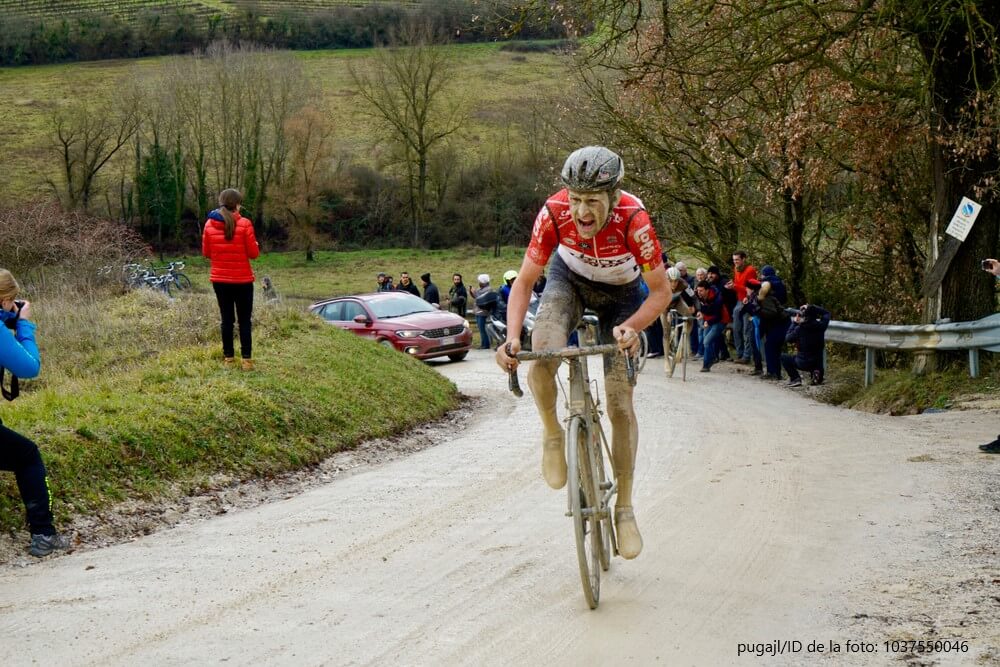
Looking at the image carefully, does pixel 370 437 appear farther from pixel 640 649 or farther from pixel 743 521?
pixel 640 649

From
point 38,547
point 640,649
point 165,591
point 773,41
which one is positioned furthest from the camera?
point 773,41

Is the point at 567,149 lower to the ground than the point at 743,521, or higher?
higher

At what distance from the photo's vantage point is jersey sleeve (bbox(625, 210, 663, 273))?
20.9 ft

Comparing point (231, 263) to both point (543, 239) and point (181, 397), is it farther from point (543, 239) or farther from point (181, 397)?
point (543, 239)

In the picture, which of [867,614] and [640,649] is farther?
[867,614]

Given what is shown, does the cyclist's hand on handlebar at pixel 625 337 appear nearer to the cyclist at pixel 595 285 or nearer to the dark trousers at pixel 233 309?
the cyclist at pixel 595 285

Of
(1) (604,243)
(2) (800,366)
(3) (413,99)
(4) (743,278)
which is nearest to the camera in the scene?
(1) (604,243)

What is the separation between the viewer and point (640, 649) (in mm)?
5566

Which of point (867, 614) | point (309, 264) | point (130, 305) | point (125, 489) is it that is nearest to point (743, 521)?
point (867, 614)

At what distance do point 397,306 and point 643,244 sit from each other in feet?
70.3

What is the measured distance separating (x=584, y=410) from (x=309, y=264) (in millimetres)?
58302

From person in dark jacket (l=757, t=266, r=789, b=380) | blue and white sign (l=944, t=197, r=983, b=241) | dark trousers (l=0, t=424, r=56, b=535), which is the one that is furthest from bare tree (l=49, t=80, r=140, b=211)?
dark trousers (l=0, t=424, r=56, b=535)

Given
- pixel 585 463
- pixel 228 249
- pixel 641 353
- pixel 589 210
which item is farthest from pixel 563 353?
pixel 228 249

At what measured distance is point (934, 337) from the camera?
16094mm
